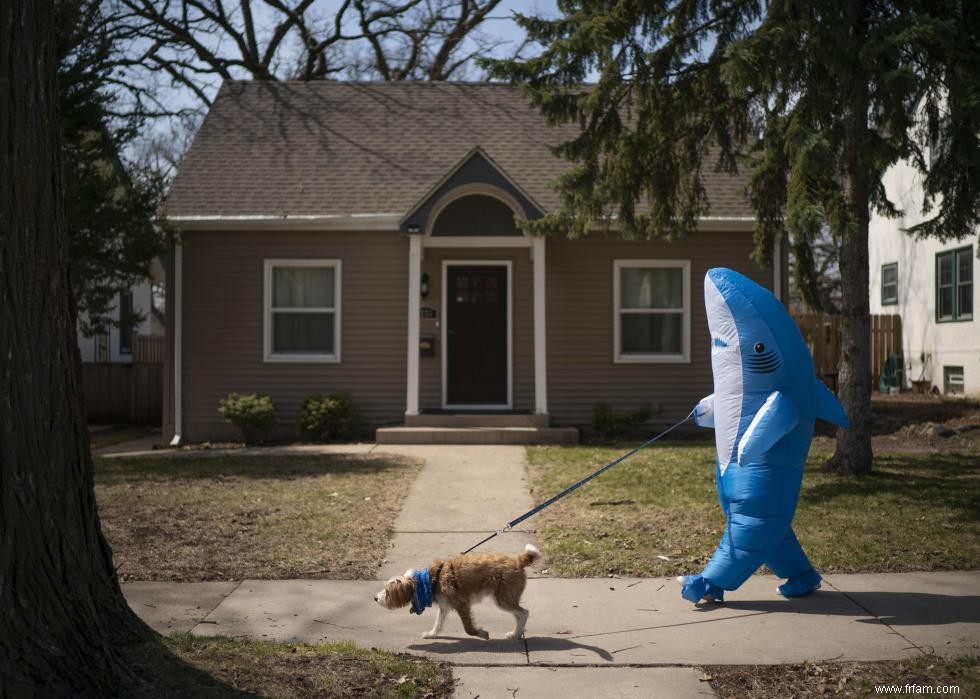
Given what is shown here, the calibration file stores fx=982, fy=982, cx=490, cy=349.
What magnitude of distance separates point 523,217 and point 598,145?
8.95 feet

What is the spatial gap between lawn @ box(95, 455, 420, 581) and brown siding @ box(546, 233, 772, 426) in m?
4.05

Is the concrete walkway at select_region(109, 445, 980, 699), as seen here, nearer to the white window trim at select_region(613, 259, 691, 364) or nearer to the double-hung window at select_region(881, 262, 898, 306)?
the white window trim at select_region(613, 259, 691, 364)

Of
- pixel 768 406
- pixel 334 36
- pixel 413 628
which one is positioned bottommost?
pixel 413 628

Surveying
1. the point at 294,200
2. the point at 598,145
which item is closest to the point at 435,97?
the point at 294,200

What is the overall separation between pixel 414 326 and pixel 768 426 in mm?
9320

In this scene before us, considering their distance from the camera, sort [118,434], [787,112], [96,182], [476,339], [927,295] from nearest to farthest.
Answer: [787,112], [96,182], [476,339], [118,434], [927,295]

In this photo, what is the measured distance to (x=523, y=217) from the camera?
45.6 ft

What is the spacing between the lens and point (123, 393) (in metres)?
20.3

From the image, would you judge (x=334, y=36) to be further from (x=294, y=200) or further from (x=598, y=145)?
(x=598, y=145)

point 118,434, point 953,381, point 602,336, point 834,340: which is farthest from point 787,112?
point 118,434

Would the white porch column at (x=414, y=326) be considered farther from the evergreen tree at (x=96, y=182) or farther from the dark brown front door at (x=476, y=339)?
the evergreen tree at (x=96, y=182)

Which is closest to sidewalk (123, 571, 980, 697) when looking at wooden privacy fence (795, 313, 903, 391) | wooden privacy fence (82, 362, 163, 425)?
wooden privacy fence (795, 313, 903, 391)

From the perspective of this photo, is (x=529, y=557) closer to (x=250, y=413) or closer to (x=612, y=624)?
(x=612, y=624)

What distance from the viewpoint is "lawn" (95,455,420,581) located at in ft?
23.4
